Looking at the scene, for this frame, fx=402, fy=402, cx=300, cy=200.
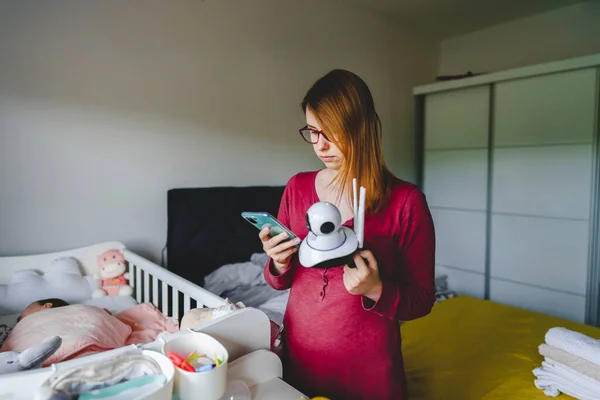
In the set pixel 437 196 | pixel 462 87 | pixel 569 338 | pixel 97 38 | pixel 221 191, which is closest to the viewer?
pixel 569 338

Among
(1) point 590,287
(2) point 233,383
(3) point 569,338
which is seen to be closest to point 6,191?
(2) point 233,383

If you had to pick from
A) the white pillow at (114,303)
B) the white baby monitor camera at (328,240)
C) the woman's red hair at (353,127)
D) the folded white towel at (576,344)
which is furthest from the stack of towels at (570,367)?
the white pillow at (114,303)

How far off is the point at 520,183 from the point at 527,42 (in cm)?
116

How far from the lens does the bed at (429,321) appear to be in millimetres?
1536

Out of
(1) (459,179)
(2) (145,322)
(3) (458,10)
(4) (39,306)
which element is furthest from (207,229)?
(3) (458,10)

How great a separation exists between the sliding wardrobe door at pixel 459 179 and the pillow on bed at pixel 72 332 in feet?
8.43

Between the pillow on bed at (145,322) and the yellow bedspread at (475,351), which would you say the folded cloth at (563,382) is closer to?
the yellow bedspread at (475,351)

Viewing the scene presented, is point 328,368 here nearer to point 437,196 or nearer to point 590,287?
point 590,287

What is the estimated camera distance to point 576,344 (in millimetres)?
1372

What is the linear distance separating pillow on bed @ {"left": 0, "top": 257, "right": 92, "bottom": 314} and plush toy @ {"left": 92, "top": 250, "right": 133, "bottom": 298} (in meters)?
0.07

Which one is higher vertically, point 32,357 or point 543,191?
point 543,191

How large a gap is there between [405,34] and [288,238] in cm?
306

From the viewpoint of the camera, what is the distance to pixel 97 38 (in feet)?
6.04

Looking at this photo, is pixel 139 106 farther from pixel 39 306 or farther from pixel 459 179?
pixel 459 179
